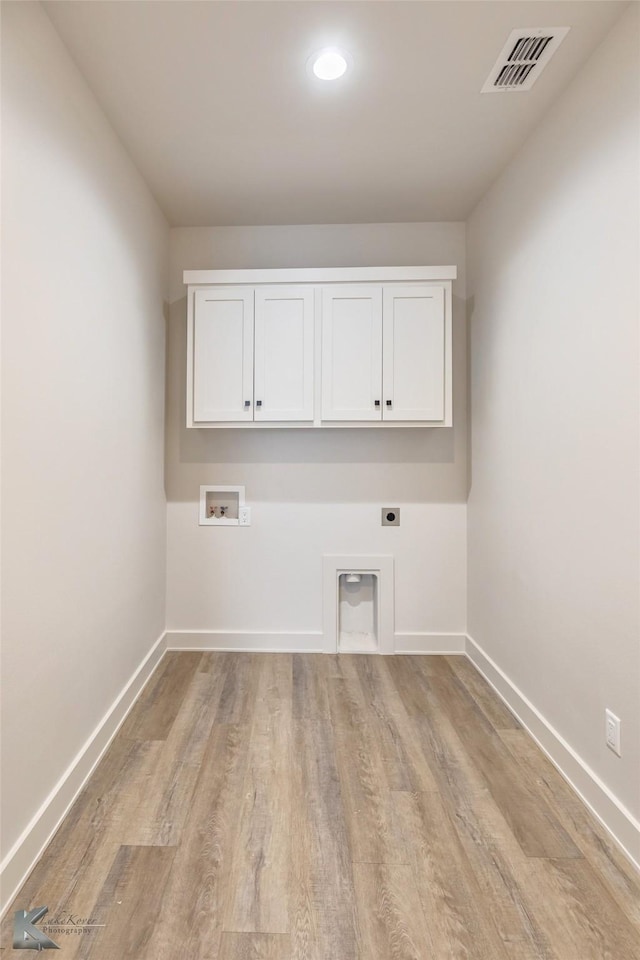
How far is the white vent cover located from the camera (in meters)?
1.61

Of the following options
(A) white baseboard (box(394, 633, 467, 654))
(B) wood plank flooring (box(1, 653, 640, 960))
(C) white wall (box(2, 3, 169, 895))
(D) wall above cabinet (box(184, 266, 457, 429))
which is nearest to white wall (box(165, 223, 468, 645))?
(A) white baseboard (box(394, 633, 467, 654))

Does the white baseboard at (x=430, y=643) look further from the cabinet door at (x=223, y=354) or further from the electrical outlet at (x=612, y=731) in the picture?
the cabinet door at (x=223, y=354)

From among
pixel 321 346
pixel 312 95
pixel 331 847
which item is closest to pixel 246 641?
pixel 331 847

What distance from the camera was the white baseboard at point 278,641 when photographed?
3.01 m

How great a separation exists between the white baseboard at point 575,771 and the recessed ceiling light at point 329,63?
2.69 meters

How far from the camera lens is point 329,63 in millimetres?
1728

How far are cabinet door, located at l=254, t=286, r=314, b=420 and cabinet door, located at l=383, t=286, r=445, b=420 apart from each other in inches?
17.3

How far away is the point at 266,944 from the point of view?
121 centimetres

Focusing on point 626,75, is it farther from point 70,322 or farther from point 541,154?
point 70,322

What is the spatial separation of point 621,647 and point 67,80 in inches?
106

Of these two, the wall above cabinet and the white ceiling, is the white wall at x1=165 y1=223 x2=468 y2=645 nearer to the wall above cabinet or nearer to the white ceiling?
the wall above cabinet

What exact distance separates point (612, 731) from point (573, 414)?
43.7 inches

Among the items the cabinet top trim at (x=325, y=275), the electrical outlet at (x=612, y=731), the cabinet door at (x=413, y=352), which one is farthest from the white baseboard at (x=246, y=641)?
the cabinet top trim at (x=325, y=275)

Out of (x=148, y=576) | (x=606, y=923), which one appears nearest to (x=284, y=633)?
(x=148, y=576)
